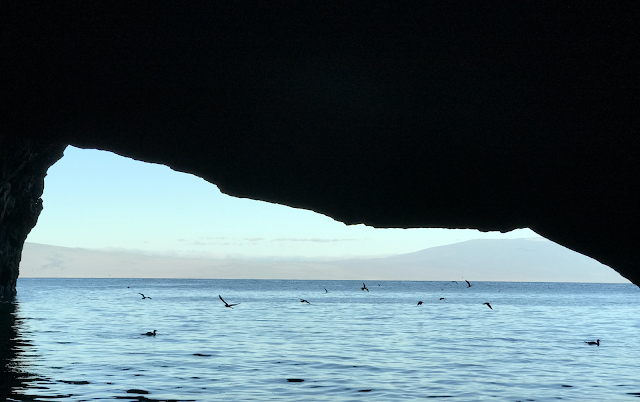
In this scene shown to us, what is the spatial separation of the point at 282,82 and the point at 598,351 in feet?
88.5

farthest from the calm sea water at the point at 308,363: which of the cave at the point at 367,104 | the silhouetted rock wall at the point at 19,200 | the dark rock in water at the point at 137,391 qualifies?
the silhouetted rock wall at the point at 19,200

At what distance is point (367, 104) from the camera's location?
8023 millimetres

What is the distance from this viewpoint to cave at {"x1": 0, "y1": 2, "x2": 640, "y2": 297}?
6.52 metres

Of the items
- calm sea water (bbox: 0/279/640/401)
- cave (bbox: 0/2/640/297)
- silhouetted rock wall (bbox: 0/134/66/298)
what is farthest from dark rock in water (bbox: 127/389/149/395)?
silhouetted rock wall (bbox: 0/134/66/298)

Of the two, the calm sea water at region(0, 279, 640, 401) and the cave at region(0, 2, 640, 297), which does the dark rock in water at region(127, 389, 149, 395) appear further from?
the cave at region(0, 2, 640, 297)

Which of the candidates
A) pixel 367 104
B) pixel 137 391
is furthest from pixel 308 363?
pixel 367 104

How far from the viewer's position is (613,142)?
792 centimetres

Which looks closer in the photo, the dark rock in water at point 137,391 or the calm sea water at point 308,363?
the dark rock in water at point 137,391

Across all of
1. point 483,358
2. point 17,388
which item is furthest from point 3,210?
point 483,358

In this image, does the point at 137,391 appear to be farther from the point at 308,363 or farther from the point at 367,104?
the point at 367,104

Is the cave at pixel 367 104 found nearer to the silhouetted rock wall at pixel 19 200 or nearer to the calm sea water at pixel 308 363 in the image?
the calm sea water at pixel 308 363

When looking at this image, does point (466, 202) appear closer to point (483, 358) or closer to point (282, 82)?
point (282, 82)

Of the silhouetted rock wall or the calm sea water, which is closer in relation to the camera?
the calm sea water

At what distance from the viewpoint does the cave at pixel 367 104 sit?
652 cm
